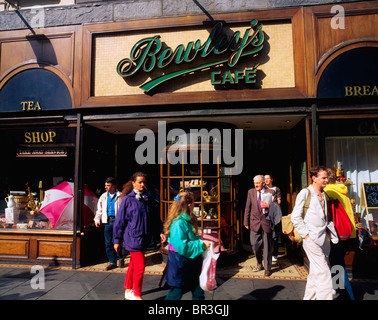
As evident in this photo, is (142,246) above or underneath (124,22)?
underneath

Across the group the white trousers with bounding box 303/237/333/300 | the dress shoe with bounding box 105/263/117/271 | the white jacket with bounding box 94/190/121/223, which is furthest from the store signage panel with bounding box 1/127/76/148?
the white trousers with bounding box 303/237/333/300

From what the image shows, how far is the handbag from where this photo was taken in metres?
3.88

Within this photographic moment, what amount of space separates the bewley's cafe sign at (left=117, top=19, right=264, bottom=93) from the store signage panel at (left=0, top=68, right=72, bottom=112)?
1.48 metres

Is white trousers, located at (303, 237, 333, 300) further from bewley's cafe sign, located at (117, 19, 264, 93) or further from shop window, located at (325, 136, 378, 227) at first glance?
bewley's cafe sign, located at (117, 19, 264, 93)

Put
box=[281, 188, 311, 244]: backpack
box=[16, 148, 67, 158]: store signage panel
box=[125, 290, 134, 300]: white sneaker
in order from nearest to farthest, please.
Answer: box=[281, 188, 311, 244]: backpack
box=[125, 290, 134, 300]: white sneaker
box=[16, 148, 67, 158]: store signage panel

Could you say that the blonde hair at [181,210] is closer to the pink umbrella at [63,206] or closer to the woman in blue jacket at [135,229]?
the woman in blue jacket at [135,229]

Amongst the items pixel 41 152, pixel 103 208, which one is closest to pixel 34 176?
pixel 41 152

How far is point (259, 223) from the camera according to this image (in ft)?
18.3

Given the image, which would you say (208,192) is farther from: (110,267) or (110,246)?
(110,267)

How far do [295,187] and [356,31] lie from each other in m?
3.57

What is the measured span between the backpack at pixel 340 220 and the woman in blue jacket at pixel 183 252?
2043 mm
